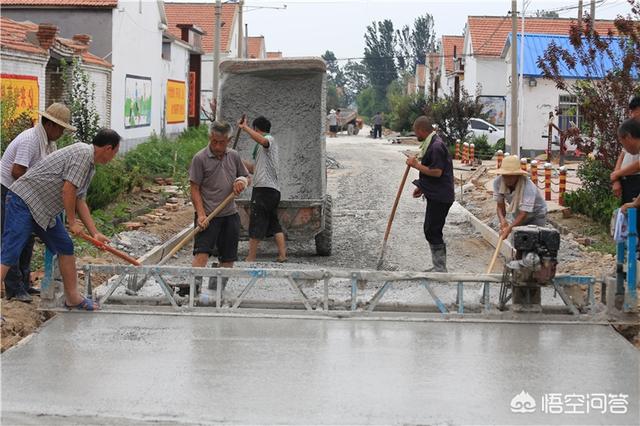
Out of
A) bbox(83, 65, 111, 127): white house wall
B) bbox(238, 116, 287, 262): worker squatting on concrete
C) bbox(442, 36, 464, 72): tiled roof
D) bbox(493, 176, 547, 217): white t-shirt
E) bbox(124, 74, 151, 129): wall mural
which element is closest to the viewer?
bbox(493, 176, 547, 217): white t-shirt

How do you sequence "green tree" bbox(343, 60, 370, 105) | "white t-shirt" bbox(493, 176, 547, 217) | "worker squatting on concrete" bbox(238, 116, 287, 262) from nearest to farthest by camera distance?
"white t-shirt" bbox(493, 176, 547, 217)
"worker squatting on concrete" bbox(238, 116, 287, 262)
"green tree" bbox(343, 60, 370, 105)

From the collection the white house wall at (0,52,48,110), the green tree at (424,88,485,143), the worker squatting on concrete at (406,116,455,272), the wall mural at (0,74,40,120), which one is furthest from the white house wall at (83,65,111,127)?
the green tree at (424,88,485,143)

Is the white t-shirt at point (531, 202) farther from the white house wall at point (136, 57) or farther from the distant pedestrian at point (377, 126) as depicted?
the distant pedestrian at point (377, 126)

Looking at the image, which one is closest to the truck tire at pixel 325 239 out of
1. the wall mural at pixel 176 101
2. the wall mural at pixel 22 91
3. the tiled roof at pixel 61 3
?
the wall mural at pixel 22 91

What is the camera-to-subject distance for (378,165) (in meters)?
33.6

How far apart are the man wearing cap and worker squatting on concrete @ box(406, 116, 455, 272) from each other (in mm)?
3985

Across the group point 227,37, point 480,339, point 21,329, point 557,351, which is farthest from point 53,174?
point 227,37

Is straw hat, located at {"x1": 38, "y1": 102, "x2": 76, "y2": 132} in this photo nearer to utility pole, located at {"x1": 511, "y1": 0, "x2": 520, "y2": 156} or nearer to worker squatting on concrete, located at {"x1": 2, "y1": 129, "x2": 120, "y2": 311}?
worker squatting on concrete, located at {"x1": 2, "y1": 129, "x2": 120, "y2": 311}

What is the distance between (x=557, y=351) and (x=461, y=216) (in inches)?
454

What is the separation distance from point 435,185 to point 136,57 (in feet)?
67.5

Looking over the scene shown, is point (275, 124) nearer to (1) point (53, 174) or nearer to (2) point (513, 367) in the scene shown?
(1) point (53, 174)

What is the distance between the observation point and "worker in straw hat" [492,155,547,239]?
944 cm

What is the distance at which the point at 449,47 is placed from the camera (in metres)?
72.8

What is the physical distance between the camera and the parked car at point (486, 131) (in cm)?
4348
